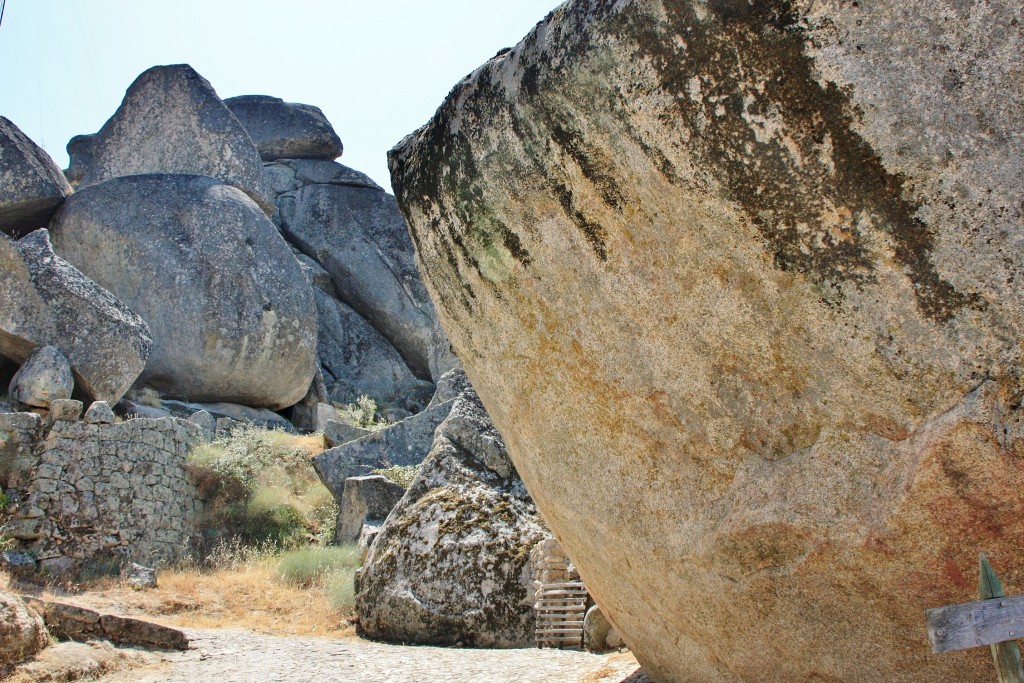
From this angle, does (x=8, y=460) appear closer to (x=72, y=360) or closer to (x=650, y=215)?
(x=72, y=360)

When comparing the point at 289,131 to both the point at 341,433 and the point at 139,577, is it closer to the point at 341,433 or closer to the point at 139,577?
the point at 341,433

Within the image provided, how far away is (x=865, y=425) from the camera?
94.1 inches

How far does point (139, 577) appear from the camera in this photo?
761 centimetres

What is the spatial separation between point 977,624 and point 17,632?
4591 millimetres

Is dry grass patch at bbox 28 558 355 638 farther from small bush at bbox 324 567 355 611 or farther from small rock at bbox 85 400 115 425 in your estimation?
small rock at bbox 85 400 115 425

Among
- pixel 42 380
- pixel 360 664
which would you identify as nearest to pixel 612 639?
pixel 360 664

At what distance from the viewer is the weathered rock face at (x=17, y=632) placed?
4672mm

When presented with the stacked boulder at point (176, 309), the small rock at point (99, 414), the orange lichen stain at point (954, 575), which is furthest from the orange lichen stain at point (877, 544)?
the small rock at point (99, 414)

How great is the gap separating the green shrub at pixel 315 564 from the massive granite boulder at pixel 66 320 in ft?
13.7

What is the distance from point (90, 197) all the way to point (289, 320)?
3.71 m

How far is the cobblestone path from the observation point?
13.8ft

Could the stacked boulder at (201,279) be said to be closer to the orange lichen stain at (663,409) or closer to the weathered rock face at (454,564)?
the weathered rock face at (454,564)

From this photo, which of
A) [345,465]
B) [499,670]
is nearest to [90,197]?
[345,465]

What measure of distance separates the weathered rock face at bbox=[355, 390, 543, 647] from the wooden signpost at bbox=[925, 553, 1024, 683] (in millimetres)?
3559
